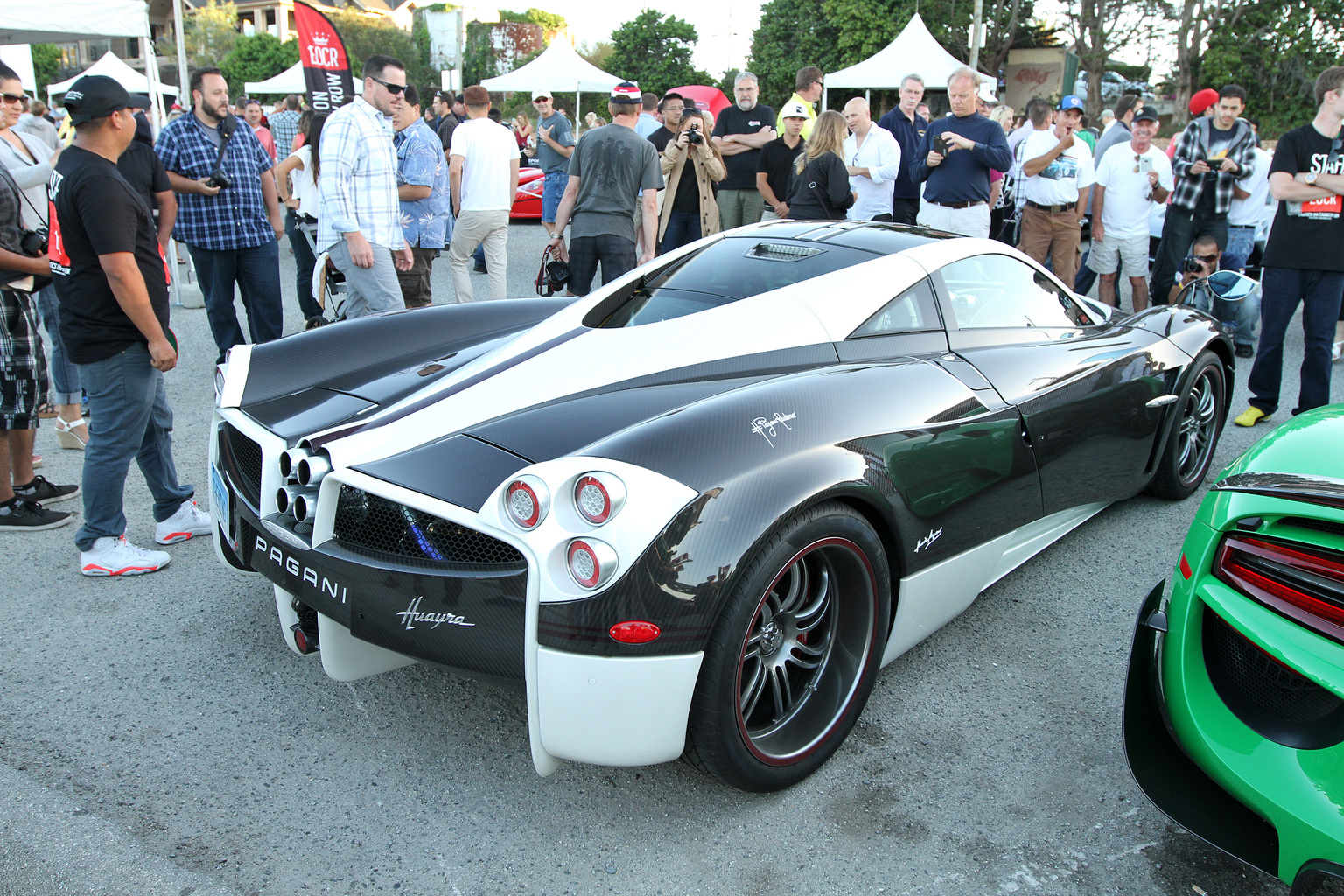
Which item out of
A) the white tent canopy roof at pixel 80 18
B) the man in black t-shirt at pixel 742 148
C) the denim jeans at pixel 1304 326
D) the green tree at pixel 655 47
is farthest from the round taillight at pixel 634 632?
the green tree at pixel 655 47

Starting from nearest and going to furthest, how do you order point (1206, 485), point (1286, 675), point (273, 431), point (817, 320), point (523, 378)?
point (1286, 675), point (273, 431), point (523, 378), point (817, 320), point (1206, 485)

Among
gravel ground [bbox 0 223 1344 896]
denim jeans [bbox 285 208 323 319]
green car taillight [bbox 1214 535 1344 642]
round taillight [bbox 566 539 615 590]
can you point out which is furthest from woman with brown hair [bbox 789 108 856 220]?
round taillight [bbox 566 539 615 590]

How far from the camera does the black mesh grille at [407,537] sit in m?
2.01

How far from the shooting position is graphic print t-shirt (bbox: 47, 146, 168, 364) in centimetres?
304

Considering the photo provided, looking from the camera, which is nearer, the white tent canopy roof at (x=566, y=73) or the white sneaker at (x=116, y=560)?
the white sneaker at (x=116, y=560)

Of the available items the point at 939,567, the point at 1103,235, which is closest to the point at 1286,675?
the point at 939,567

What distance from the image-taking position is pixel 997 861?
206 cm

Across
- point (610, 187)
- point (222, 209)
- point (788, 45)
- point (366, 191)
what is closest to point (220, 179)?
point (222, 209)

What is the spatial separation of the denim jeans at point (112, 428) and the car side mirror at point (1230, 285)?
6.63m

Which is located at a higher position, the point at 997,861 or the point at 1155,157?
the point at 1155,157

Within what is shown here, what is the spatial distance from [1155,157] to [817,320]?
611 cm

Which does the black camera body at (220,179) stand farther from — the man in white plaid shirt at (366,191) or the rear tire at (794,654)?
the rear tire at (794,654)

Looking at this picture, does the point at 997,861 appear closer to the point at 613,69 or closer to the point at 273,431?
the point at 273,431
